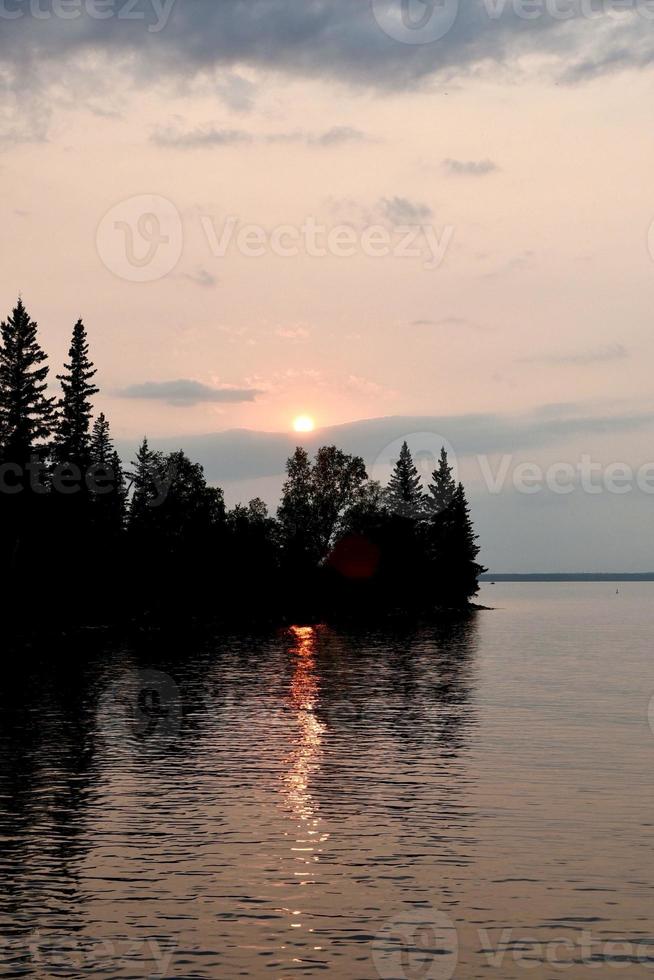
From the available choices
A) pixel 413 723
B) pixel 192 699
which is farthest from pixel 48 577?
pixel 413 723

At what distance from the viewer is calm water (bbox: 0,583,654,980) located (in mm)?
18922

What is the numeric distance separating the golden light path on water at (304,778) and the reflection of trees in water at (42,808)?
14.1ft

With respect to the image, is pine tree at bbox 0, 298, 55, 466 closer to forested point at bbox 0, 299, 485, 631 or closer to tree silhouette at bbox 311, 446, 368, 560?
forested point at bbox 0, 299, 485, 631

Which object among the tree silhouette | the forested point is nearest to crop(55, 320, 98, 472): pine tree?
the forested point

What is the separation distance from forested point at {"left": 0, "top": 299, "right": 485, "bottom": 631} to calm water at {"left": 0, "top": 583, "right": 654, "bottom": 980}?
56.8 m

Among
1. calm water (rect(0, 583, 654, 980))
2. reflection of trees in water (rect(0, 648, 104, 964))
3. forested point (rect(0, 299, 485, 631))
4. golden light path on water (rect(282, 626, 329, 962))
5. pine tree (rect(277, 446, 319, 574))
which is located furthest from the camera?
pine tree (rect(277, 446, 319, 574))

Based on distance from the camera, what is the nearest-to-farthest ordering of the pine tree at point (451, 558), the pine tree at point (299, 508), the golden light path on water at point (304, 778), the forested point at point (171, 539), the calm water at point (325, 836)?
the calm water at point (325, 836) < the golden light path on water at point (304, 778) < the forested point at point (171, 539) < the pine tree at point (299, 508) < the pine tree at point (451, 558)

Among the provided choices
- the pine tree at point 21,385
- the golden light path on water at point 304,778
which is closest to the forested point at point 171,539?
the pine tree at point 21,385

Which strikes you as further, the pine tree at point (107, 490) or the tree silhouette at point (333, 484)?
the tree silhouette at point (333, 484)

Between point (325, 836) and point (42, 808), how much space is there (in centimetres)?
735

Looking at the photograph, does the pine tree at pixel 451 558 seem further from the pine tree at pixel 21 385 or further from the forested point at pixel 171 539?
the pine tree at pixel 21 385

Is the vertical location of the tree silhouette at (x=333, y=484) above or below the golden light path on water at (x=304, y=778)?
above

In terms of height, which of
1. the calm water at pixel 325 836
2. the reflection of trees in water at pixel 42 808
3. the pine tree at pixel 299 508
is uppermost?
the pine tree at pixel 299 508

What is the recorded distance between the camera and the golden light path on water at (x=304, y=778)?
2420 cm
